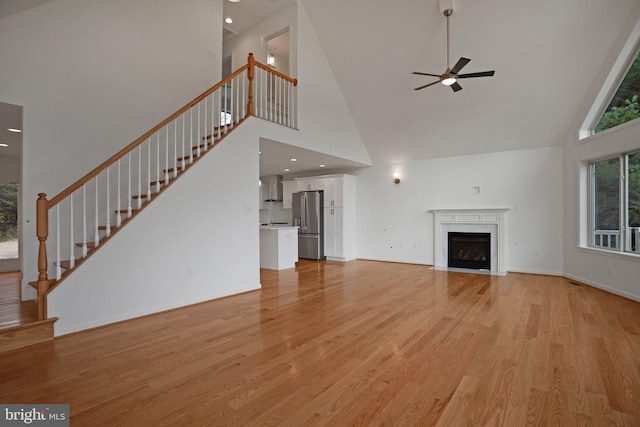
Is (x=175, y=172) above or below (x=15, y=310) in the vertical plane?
above

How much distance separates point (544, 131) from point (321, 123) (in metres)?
4.26

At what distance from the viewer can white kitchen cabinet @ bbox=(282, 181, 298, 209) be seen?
8.98 m

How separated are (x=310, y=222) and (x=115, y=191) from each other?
4846 mm

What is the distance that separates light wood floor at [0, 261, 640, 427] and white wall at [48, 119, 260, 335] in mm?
247

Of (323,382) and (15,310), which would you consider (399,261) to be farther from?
(15,310)

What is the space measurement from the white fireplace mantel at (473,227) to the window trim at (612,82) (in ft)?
6.27

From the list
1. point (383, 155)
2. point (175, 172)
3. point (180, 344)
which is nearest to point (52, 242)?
point (175, 172)

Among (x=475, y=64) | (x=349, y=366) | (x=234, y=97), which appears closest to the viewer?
(x=349, y=366)

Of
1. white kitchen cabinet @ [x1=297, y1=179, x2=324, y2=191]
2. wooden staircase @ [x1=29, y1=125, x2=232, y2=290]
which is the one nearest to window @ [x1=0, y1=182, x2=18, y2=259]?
wooden staircase @ [x1=29, y1=125, x2=232, y2=290]

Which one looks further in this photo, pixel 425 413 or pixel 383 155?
pixel 383 155

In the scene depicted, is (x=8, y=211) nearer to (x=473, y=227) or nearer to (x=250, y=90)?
(x=250, y=90)

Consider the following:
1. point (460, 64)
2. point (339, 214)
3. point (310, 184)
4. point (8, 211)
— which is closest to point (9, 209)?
point (8, 211)

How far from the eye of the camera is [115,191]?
174 inches

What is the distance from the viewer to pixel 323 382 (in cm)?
218
